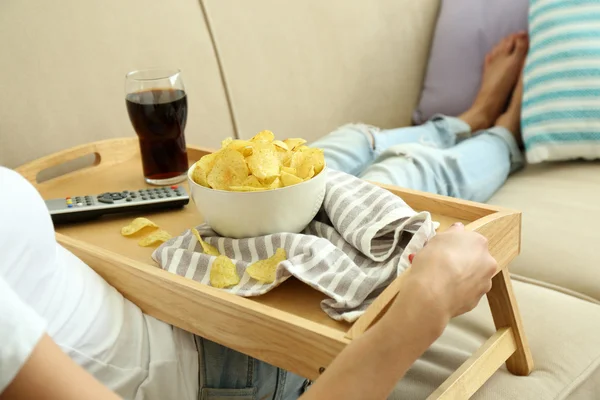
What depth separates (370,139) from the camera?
1.40 metres

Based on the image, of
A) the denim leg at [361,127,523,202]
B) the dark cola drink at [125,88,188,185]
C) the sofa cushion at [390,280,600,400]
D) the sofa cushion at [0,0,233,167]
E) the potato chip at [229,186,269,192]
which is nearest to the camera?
the potato chip at [229,186,269,192]

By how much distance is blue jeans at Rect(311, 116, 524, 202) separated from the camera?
48.2 inches

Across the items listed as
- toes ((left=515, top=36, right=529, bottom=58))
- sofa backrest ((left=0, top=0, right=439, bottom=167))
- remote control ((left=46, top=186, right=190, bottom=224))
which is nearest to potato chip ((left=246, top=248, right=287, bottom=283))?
remote control ((left=46, top=186, right=190, bottom=224))

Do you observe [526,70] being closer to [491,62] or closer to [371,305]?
[491,62]

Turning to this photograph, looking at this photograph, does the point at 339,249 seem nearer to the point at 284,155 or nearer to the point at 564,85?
the point at 284,155

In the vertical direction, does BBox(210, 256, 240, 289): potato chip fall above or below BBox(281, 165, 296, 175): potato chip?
below

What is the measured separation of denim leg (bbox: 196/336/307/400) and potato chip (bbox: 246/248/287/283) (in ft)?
0.43

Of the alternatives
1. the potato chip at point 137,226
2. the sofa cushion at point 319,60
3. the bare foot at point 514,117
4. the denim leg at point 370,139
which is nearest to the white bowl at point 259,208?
the potato chip at point 137,226

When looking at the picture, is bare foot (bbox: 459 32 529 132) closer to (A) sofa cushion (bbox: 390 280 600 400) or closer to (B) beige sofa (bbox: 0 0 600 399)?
(B) beige sofa (bbox: 0 0 600 399)

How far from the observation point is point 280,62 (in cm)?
149

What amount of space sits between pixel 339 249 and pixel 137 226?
0.93ft

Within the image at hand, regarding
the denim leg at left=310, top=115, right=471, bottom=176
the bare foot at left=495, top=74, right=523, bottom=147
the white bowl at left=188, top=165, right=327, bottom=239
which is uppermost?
the white bowl at left=188, top=165, right=327, bottom=239

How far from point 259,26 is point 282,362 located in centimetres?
101

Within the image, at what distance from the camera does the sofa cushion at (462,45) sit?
5.39 ft
